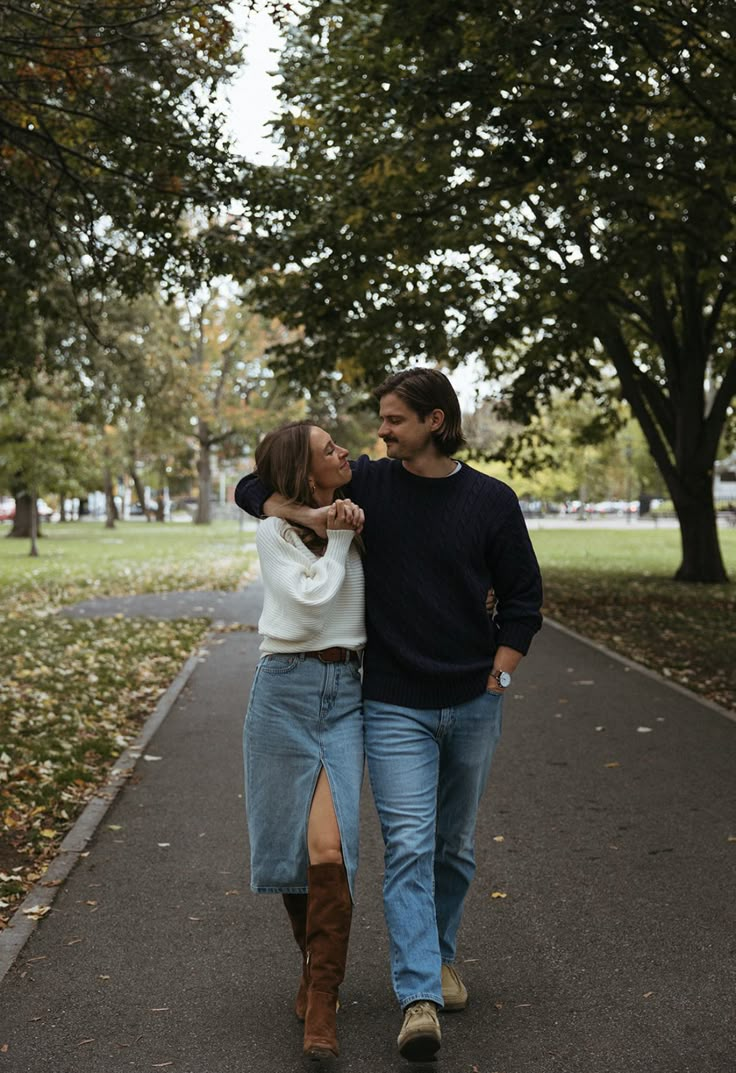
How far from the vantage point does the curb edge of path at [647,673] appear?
31.7 feet

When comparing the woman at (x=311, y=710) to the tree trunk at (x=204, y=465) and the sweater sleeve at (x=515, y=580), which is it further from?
the tree trunk at (x=204, y=465)

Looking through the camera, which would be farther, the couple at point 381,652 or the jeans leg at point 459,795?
the jeans leg at point 459,795

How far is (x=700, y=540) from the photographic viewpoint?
22828mm

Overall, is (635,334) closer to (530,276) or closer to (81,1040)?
(530,276)

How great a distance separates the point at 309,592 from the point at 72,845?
3.07 metres

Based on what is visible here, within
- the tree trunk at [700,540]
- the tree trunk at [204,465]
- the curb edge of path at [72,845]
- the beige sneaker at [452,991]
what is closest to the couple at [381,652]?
the beige sneaker at [452,991]

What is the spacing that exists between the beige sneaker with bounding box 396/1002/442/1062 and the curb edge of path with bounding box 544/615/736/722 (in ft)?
20.5

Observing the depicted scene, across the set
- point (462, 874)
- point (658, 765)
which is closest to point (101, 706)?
point (658, 765)

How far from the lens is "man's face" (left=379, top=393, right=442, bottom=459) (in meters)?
3.65

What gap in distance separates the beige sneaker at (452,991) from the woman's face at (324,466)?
1552mm

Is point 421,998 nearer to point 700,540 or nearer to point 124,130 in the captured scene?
point 124,130

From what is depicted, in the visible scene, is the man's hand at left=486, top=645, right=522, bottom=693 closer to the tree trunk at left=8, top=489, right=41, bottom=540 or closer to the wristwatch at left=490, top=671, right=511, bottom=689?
the wristwatch at left=490, top=671, right=511, bottom=689

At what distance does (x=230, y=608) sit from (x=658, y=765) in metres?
11.7

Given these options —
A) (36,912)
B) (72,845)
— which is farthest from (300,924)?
(72,845)
